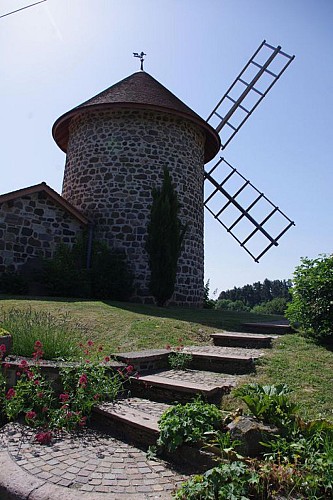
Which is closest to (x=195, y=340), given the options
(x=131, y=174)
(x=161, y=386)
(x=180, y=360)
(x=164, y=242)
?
(x=180, y=360)

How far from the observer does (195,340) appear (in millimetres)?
6746

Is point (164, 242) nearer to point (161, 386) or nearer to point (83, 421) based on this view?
point (161, 386)

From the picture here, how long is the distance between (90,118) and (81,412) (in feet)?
39.0

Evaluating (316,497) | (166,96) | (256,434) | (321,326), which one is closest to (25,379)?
(256,434)

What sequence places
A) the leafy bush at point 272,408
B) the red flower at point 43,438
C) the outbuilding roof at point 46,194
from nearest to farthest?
the leafy bush at point 272,408
the red flower at point 43,438
the outbuilding roof at point 46,194

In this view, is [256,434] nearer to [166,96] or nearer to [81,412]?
[81,412]

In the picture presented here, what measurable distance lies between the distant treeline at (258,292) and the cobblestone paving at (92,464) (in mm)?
80939

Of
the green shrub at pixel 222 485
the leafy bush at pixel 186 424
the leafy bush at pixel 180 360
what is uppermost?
the leafy bush at pixel 180 360

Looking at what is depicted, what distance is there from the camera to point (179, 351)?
5531mm

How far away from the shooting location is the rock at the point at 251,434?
114 inches

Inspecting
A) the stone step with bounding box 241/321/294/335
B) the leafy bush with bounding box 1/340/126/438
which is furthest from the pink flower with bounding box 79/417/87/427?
the stone step with bounding box 241/321/294/335

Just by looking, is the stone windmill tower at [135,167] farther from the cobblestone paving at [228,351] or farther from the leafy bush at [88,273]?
the cobblestone paving at [228,351]

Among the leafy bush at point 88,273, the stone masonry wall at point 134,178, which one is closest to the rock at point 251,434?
the leafy bush at point 88,273

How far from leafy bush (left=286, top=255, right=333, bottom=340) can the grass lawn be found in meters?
0.28
